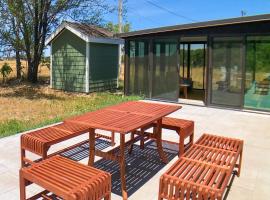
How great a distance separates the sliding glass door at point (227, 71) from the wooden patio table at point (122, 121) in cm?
480

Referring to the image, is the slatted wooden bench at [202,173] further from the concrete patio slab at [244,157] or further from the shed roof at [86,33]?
the shed roof at [86,33]

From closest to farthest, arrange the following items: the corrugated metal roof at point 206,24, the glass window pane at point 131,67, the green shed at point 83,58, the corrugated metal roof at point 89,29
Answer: the corrugated metal roof at point 206,24 → the glass window pane at point 131,67 → the green shed at point 83,58 → the corrugated metal roof at point 89,29

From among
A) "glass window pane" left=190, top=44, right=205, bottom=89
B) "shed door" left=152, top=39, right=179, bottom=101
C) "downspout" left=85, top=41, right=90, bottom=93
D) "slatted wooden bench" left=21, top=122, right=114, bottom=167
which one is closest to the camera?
"slatted wooden bench" left=21, top=122, right=114, bottom=167

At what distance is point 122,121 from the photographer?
12.3 ft

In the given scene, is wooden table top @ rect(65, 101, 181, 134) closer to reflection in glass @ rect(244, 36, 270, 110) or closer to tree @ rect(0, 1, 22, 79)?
reflection in glass @ rect(244, 36, 270, 110)

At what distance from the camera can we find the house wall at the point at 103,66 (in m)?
12.9

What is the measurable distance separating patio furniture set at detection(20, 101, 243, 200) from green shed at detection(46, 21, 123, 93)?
8227mm

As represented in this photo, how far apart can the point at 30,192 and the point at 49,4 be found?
1147 centimetres

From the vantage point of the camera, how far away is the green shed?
12.7 metres

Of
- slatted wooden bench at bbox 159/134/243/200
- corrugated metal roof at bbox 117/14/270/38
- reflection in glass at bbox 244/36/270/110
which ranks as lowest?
slatted wooden bench at bbox 159/134/243/200

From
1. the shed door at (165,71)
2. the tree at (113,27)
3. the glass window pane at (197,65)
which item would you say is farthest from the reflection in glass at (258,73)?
the tree at (113,27)

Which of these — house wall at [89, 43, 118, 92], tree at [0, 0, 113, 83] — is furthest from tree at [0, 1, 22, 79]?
house wall at [89, 43, 118, 92]

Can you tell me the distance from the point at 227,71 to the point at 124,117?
594cm

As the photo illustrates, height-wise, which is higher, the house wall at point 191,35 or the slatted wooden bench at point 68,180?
the house wall at point 191,35
